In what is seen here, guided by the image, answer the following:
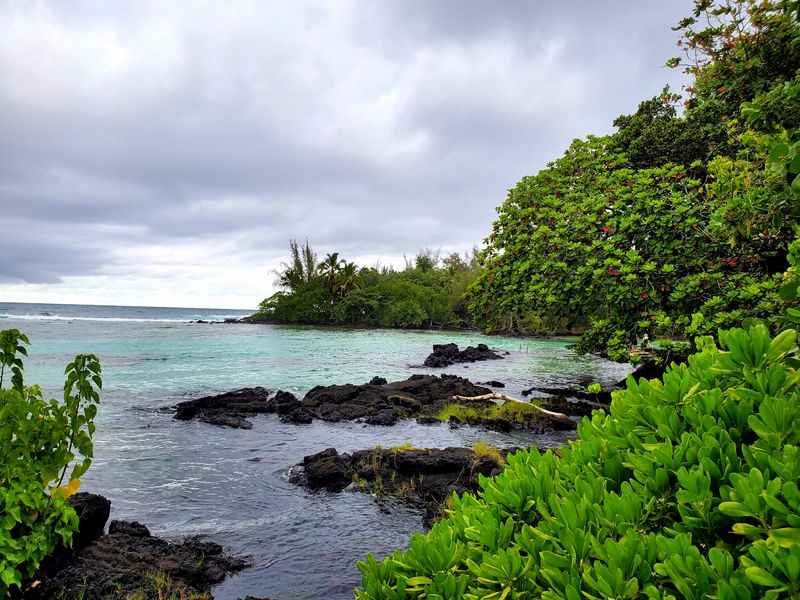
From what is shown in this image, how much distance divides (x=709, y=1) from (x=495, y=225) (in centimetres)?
698

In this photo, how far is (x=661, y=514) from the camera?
1.57 meters

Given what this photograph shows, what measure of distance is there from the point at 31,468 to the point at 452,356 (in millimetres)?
26174

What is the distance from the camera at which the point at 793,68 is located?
9.09 metres

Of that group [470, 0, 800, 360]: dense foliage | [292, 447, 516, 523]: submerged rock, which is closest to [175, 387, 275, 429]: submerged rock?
[292, 447, 516, 523]: submerged rock

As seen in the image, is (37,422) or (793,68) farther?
(793,68)

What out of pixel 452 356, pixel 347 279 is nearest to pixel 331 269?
pixel 347 279

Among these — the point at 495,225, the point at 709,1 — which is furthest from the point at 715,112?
the point at 495,225

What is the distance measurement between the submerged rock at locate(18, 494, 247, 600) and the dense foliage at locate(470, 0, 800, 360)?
6.89m

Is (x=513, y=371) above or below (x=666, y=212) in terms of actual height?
below

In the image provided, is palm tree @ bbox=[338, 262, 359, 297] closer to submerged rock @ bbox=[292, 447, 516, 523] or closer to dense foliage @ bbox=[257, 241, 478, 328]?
dense foliage @ bbox=[257, 241, 478, 328]

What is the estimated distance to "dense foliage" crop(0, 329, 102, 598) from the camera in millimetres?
3279

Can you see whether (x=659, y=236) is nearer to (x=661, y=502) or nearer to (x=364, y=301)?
(x=661, y=502)

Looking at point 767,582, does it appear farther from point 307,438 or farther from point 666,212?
point 307,438

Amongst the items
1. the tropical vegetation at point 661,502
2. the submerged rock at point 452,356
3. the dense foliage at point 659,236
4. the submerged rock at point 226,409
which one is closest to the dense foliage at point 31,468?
the tropical vegetation at point 661,502
